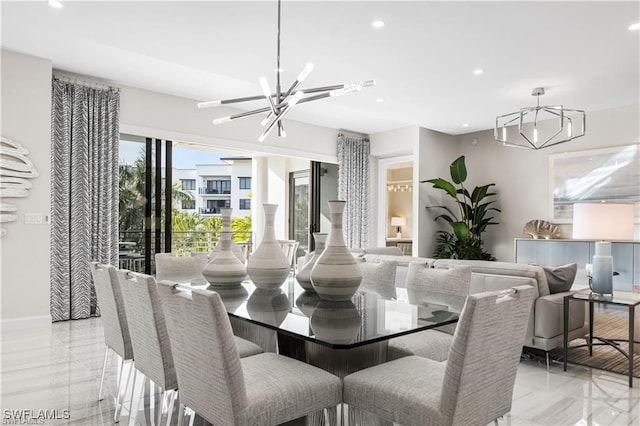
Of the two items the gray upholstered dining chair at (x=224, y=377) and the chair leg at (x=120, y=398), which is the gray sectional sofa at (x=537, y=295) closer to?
the gray upholstered dining chair at (x=224, y=377)

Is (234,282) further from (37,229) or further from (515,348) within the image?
(37,229)

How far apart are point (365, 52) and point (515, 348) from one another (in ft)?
10.7

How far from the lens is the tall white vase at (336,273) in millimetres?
2125

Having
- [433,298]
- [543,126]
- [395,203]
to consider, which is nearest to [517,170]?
[543,126]

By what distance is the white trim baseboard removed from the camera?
4.12 m

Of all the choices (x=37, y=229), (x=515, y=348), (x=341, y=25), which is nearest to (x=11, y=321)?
(x=37, y=229)

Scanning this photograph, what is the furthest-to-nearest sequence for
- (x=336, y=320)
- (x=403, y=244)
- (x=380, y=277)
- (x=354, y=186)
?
(x=403, y=244) < (x=354, y=186) < (x=380, y=277) < (x=336, y=320)

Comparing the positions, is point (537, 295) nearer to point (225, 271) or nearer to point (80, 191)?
point (225, 271)

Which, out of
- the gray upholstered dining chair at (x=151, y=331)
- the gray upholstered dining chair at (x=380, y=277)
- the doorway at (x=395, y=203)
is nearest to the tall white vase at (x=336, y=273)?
the gray upholstered dining chair at (x=380, y=277)

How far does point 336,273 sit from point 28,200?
377cm

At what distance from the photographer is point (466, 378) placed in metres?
1.41

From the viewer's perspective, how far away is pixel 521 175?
7359 millimetres

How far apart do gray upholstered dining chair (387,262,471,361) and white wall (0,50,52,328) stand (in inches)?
150

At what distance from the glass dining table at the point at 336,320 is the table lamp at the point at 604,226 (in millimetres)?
1531
